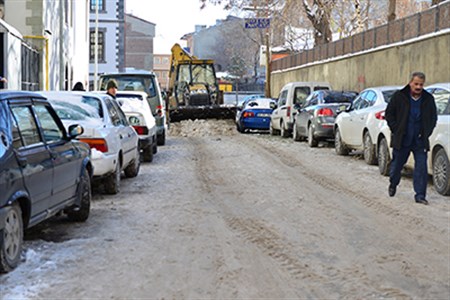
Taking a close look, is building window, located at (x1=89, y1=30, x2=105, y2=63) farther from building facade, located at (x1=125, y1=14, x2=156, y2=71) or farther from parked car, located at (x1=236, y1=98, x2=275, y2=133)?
building facade, located at (x1=125, y1=14, x2=156, y2=71)

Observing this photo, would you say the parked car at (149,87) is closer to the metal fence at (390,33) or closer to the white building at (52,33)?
the white building at (52,33)

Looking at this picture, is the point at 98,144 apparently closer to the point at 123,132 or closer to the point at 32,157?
the point at 123,132

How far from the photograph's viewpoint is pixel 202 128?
29000 millimetres

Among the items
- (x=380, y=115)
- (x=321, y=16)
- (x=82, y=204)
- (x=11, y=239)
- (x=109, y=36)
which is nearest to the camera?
(x=11, y=239)

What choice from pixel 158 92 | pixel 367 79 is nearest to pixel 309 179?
pixel 158 92

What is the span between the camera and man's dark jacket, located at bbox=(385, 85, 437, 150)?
10.4m

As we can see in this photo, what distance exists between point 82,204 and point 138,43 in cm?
9229

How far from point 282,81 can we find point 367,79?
68.2 ft

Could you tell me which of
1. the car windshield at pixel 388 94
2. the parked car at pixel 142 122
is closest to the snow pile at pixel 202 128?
the parked car at pixel 142 122

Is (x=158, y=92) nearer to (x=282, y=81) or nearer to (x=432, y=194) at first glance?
(x=432, y=194)

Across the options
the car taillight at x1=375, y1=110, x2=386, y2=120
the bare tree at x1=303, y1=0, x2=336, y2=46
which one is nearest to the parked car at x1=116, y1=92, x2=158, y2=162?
the car taillight at x1=375, y1=110, x2=386, y2=120

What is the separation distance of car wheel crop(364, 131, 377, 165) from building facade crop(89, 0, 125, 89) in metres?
47.0

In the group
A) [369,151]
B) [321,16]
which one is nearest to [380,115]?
[369,151]

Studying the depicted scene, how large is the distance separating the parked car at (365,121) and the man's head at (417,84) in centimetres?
353
